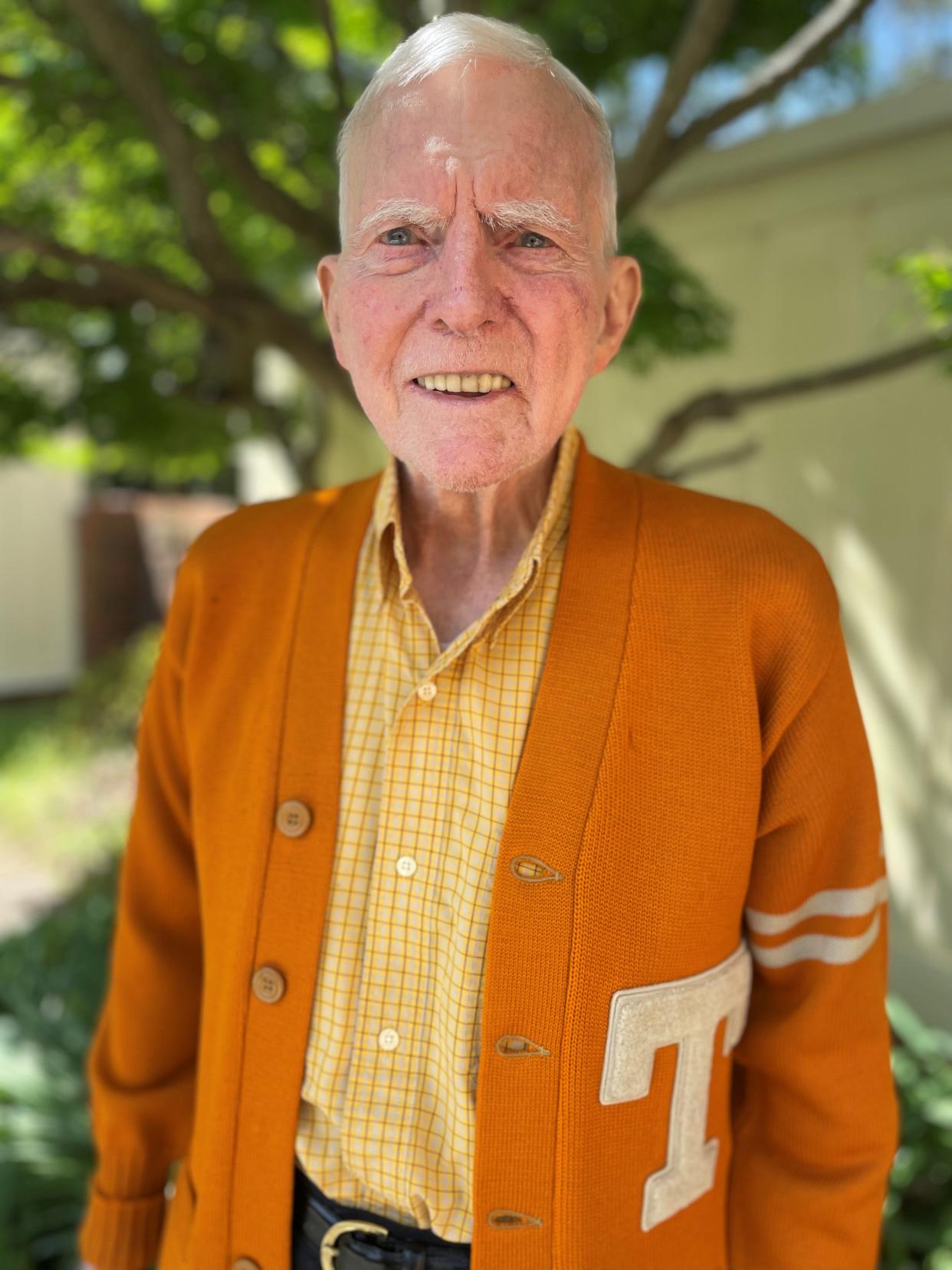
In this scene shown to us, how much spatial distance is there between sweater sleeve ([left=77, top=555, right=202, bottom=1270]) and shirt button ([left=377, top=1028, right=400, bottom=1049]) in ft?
1.59

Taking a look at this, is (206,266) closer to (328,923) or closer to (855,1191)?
(328,923)

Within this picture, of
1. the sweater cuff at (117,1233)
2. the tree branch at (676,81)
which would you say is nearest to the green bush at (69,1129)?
the sweater cuff at (117,1233)

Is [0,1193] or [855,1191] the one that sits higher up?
[855,1191]

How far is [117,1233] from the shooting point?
1.62 meters

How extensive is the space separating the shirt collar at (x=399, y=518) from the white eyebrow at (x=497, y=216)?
0.27 m

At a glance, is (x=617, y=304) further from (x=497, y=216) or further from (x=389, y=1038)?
(x=389, y=1038)

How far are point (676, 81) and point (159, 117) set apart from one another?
44.8 inches

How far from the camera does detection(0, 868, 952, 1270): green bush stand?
262 centimetres

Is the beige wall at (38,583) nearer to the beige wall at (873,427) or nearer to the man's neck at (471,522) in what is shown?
the beige wall at (873,427)

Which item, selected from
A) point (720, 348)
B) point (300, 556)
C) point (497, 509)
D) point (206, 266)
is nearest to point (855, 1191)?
point (497, 509)

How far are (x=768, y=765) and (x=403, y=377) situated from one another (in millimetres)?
630

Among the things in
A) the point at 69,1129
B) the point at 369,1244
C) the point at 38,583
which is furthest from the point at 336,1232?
the point at 38,583

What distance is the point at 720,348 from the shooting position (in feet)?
8.43

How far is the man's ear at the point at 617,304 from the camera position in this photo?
1.32 meters
